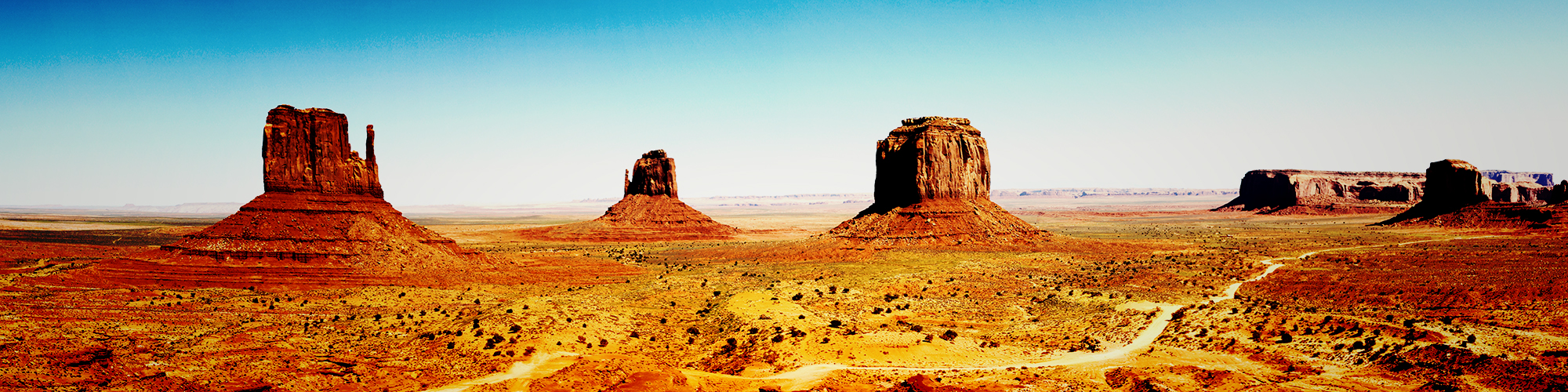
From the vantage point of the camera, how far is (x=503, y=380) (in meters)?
19.2

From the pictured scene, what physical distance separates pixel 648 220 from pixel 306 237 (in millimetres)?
51442

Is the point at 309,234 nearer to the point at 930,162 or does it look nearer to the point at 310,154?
the point at 310,154

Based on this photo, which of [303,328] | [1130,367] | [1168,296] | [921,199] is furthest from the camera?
[921,199]

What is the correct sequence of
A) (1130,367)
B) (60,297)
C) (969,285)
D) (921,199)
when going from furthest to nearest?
(921,199) → (969,285) → (60,297) → (1130,367)

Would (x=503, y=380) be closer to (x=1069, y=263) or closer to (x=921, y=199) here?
(x=1069, y=263)

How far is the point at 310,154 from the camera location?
3759cm

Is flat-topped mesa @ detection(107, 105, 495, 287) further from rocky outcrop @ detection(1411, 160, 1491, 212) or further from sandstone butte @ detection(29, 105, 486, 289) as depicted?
rocky outcrop @ detection(1411, 160, 1491, 212)

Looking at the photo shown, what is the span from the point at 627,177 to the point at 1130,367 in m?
83.9

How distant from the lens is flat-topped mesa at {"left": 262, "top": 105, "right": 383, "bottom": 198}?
120ft

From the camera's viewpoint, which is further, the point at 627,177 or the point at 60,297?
the point at 627,177

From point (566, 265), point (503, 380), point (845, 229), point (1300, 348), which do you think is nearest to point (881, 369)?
point (503, 380)

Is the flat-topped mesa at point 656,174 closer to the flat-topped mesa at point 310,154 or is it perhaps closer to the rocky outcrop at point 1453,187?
the flat-topped mesa at point 310,154

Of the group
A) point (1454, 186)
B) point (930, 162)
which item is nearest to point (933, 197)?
point (930, 162)

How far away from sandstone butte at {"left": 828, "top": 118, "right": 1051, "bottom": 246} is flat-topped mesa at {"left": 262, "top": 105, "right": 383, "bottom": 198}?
33.5 m
